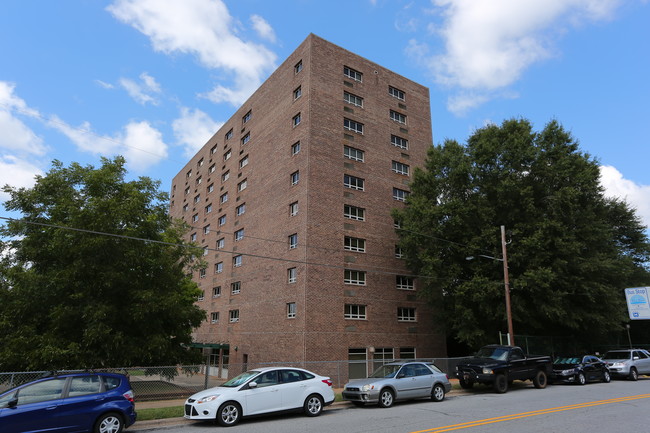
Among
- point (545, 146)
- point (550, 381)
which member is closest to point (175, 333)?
point (550, 381)

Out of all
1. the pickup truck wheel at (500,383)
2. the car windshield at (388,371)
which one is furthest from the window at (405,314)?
the car windshield at (388,371)

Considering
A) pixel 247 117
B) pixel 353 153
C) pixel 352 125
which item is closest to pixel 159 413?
pixel 353 153

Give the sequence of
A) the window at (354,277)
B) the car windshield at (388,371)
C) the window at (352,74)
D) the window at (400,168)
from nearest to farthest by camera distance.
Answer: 1. the car windshield at (388,371)
2. the window at (354,277)
3. the window at (352,74)
4. the window at (400,168)

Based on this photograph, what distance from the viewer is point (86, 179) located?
70.2 feet

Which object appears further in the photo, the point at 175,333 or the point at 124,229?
the point at 175,333

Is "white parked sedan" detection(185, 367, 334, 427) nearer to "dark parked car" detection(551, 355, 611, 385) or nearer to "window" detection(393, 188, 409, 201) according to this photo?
"dark parked car" detection(551, 355, 611, 385)

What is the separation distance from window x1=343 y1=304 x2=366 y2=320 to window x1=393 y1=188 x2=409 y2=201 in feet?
31.0

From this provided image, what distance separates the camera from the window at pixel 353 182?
30.1 m

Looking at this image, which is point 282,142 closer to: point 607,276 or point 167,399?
point 167,399

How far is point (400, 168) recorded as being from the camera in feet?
110

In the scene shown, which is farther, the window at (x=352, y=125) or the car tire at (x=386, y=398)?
the window at (x=352, y=125)

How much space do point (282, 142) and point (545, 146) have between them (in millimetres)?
18970

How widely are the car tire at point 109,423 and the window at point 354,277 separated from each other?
758 inches

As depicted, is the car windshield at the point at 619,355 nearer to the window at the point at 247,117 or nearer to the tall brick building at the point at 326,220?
the tall brick building at the point at 326,220
